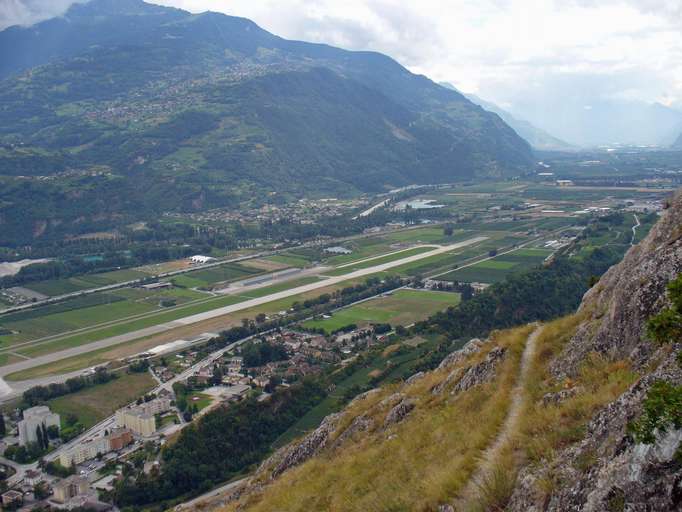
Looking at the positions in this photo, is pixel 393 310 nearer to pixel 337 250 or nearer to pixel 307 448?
pixel 337 250

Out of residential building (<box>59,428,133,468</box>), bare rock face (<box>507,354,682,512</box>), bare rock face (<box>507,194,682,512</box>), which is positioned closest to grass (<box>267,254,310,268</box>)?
residential building (<box>59,428,133,468</box>)

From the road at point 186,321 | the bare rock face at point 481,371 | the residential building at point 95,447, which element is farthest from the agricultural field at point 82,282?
the bare rock face at point 481,371

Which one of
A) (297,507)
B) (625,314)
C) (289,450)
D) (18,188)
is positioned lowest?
(289,450)

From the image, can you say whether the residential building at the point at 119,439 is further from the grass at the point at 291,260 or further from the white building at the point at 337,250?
the white building at the point at 337,250

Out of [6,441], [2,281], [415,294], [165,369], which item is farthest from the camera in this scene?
[2,281]

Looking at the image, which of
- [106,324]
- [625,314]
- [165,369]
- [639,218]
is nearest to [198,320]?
[106,324]

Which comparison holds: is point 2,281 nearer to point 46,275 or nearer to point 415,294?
point 46,275

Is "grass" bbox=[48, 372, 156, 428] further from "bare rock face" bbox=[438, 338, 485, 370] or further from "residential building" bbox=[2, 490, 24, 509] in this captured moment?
"bare rock face" bbox=[438, 338, 485, 370]
